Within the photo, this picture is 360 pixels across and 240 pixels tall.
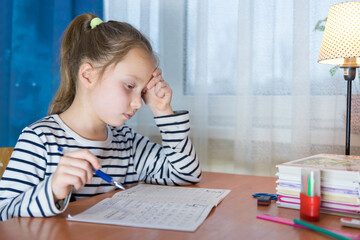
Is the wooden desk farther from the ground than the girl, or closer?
closer

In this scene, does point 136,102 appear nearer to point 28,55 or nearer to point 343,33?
point 343,33

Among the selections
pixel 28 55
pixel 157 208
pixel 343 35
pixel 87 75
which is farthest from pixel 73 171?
pixel 28 55

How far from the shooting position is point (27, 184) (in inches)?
33.3

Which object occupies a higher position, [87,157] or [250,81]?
[250,81]

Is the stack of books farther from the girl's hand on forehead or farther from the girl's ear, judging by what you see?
the girl's ear

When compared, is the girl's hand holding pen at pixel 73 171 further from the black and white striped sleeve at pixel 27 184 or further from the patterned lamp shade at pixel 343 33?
the patterned lamp shade at pixel 343 33

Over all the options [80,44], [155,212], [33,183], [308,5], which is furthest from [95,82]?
[308,5]

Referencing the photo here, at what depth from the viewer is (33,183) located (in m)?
0.86

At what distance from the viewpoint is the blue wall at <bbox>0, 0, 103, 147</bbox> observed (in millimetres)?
1880

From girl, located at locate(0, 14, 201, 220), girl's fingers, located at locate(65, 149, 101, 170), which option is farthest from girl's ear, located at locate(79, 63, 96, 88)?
girl's fingers, located at locate(65, 149, 101, 170)

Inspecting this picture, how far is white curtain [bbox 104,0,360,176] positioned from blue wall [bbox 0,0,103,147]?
45 centimetres

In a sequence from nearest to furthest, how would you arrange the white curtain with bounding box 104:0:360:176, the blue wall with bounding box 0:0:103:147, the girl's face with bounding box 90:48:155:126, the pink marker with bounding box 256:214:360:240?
1. the pink marker with bounding box 256:214:360:240
2. the girl's face with bounding box 90:48:155:126
3. the white curtain with bounding box 104:0:360:176
4. the blue wall with bounding box 0:0:103:147

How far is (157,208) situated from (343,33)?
2.51ft

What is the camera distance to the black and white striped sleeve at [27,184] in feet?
2.37
